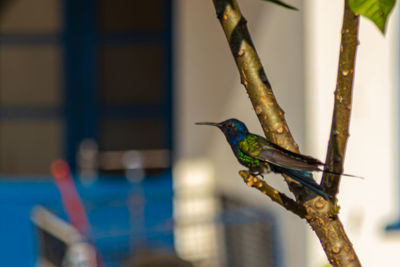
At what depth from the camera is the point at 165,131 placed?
16.4ft

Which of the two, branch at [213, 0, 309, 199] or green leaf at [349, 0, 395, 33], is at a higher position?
green leaf at [349, 0, 395, 33]

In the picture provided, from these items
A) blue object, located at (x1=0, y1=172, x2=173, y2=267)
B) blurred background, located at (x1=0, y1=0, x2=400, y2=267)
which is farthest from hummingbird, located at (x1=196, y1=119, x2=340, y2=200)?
blue object, located at (x1=0, y1=172, x2=173, y2=267)

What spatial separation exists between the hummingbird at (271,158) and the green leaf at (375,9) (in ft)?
0.40

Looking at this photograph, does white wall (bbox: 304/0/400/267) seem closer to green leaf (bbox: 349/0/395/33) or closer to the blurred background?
the blurred background

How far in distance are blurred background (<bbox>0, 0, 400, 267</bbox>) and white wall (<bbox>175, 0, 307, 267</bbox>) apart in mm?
10

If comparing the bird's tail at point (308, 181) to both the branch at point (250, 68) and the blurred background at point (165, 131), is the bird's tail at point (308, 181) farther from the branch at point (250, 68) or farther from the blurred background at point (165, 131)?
the blurred background at point (165, 131)

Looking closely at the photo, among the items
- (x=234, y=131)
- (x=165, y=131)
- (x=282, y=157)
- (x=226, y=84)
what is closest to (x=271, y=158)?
(x=282, y=157)

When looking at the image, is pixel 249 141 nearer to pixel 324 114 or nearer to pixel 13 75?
pixel 324 114

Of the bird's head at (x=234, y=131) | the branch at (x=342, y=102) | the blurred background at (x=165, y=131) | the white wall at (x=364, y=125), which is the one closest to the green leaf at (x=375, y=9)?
the branch at (x=342, y=102)

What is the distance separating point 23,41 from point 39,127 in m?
0.59

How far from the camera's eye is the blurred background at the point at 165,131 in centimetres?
345

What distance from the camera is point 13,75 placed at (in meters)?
5.20

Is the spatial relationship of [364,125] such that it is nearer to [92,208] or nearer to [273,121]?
[92,208]

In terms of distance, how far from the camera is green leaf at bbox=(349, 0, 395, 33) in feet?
1.80
